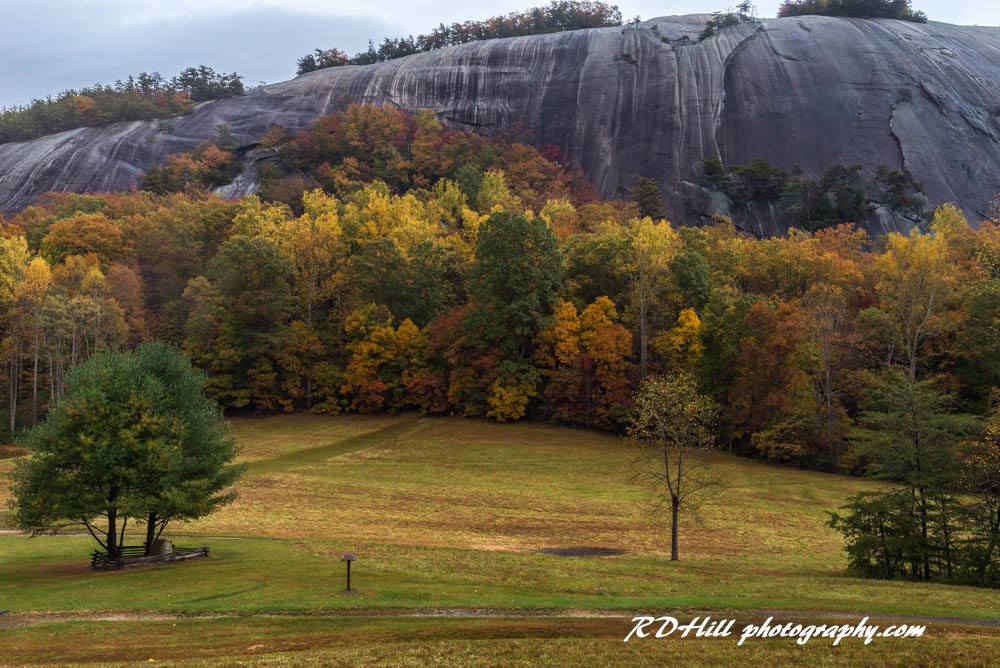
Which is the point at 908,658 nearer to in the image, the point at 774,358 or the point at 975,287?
the point at 774,358

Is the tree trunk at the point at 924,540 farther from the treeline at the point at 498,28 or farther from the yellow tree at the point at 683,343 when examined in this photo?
the treeline at the point at 498,28

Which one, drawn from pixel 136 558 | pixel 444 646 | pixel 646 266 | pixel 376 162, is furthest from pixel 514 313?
pixel 444 646

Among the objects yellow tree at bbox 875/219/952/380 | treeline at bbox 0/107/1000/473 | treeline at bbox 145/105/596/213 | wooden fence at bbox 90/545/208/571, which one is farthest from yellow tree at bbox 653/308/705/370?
wooden fence at bbox 90/545/208/571

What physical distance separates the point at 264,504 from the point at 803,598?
1019 inches

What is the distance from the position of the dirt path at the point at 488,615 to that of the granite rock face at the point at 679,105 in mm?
77984

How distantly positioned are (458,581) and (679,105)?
91876 mm

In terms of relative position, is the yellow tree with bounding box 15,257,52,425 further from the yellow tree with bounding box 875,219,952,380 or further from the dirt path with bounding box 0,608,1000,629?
the yellow tree with bounding box 875,219,952,380

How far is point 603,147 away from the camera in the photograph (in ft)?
345

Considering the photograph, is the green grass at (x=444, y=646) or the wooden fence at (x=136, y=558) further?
the wooden fence at (x=136, y=558)

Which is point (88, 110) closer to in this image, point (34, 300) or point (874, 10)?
point (34, 300)

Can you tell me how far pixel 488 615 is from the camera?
722 inches

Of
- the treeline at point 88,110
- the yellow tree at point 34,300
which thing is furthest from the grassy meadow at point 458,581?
the treeline at point 88,110

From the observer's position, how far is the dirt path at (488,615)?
17.8 metres

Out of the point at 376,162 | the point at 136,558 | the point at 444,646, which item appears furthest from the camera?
the point at 376,162
